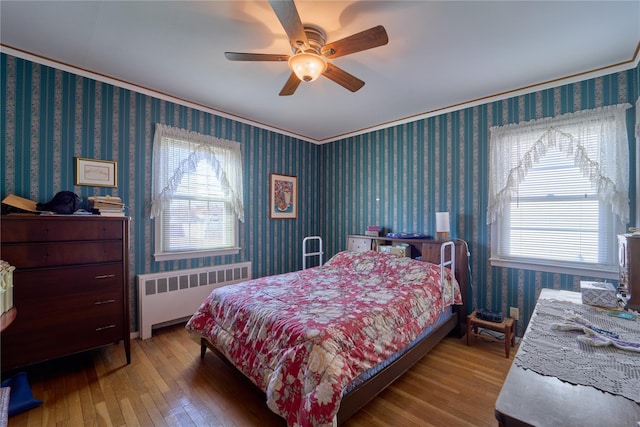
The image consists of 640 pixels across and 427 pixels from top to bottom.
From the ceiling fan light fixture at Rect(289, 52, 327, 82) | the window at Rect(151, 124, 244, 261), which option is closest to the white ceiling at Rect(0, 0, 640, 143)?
the ceiling fan light fixture at Rect(289, 52, 327, 82)

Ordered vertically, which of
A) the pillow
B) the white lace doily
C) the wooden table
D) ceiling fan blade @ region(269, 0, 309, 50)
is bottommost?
the pillow

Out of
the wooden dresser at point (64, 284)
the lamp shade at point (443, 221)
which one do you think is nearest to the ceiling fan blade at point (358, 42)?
the lamp shade at point (443, 221)

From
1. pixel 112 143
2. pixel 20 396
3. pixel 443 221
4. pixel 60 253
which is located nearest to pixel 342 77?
pixel 443 221

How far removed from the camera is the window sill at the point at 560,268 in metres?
2.45

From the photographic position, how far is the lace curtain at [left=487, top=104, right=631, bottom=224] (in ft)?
7.85

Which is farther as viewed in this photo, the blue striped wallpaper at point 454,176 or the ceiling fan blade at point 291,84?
the blue striped wallpaper at point 454,176

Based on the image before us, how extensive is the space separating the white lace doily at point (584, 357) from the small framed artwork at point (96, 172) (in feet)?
11.4

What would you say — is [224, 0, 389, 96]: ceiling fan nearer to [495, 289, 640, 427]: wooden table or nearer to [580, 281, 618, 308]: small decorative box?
[495, 289, 640, 427]: wooden table

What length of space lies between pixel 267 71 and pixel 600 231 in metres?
3.35

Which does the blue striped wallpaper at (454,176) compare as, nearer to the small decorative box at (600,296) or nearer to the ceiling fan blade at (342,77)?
the small decorative box at (600,296)

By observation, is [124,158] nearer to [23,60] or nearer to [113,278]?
[23,60]

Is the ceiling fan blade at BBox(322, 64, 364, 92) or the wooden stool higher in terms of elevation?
the ceiling fan blade at BBox(322, 64, 364, 92)

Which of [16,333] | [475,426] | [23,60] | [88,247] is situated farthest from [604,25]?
[16,333]

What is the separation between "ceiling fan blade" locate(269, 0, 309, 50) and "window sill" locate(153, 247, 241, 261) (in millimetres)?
2596
